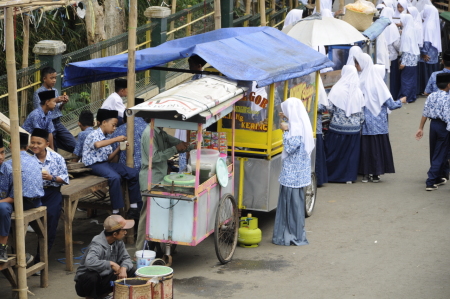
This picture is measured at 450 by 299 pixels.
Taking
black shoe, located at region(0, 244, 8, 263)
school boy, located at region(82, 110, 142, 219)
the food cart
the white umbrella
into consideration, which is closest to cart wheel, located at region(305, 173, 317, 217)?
the food cart

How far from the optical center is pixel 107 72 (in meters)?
8.84

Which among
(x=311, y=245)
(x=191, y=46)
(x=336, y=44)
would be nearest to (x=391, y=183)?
(x=336, y=44)

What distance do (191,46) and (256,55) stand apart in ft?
2.90

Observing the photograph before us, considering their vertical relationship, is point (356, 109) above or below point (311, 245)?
above

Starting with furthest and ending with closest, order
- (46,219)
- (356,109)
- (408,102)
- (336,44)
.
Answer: (408,102) → (336,44) → (356,109) → (46,219)

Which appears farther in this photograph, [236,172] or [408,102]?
[408,102]

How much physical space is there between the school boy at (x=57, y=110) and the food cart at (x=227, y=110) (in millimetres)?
976

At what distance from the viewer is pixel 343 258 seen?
830 cm

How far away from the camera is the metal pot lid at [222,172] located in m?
7.90

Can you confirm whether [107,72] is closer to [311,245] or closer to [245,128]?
[245,128]

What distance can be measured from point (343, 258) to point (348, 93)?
11.3ft

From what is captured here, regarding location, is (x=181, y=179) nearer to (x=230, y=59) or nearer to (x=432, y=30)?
(x=230, y=59)

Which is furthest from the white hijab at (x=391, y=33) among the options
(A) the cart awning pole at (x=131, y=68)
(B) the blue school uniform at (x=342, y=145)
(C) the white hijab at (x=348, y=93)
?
(A) the cart awning pole at (x=131, y=68)

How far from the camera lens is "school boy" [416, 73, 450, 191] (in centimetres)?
1078
